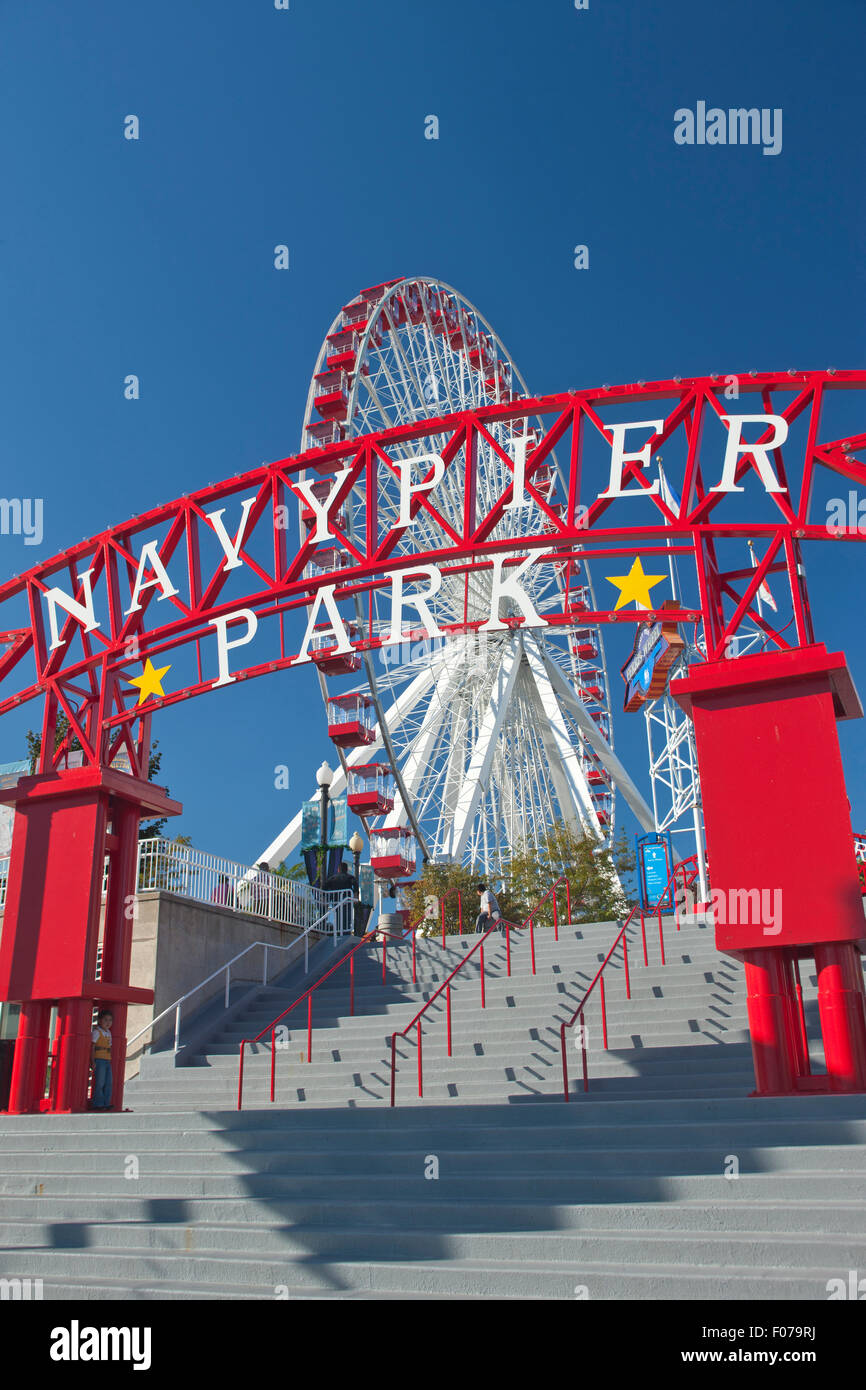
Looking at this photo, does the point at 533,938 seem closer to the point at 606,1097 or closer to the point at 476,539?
the point at 606,1097

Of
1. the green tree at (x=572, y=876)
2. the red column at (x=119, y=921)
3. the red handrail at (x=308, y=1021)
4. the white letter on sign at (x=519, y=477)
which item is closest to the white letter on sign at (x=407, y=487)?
the white letter on sign at (x=519, y=477)

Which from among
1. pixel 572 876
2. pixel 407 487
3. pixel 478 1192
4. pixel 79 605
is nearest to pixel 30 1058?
pixel 79 605

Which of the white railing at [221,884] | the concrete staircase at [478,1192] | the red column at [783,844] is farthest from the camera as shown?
the white railing at [221,884]

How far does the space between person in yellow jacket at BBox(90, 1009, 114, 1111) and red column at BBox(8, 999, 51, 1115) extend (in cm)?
59

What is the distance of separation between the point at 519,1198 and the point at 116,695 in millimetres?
9283

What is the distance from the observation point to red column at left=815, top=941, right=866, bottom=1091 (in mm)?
9828

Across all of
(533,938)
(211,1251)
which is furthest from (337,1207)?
(533,938)

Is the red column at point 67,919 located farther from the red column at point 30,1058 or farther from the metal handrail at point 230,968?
the metal handrail at point 230,968

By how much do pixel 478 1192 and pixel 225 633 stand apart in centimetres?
792

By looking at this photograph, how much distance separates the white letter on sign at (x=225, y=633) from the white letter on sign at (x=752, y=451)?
5.64 m

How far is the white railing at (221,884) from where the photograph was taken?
19.3m

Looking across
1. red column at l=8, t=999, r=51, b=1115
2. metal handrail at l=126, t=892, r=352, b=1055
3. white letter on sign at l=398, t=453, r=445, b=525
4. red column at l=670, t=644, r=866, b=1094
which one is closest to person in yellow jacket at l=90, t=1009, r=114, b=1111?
red column at l=8, t=999, r=51, b=1115

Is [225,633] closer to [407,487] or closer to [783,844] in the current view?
[407,487]

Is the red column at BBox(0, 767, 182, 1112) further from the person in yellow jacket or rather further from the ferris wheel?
the ferris wheel
